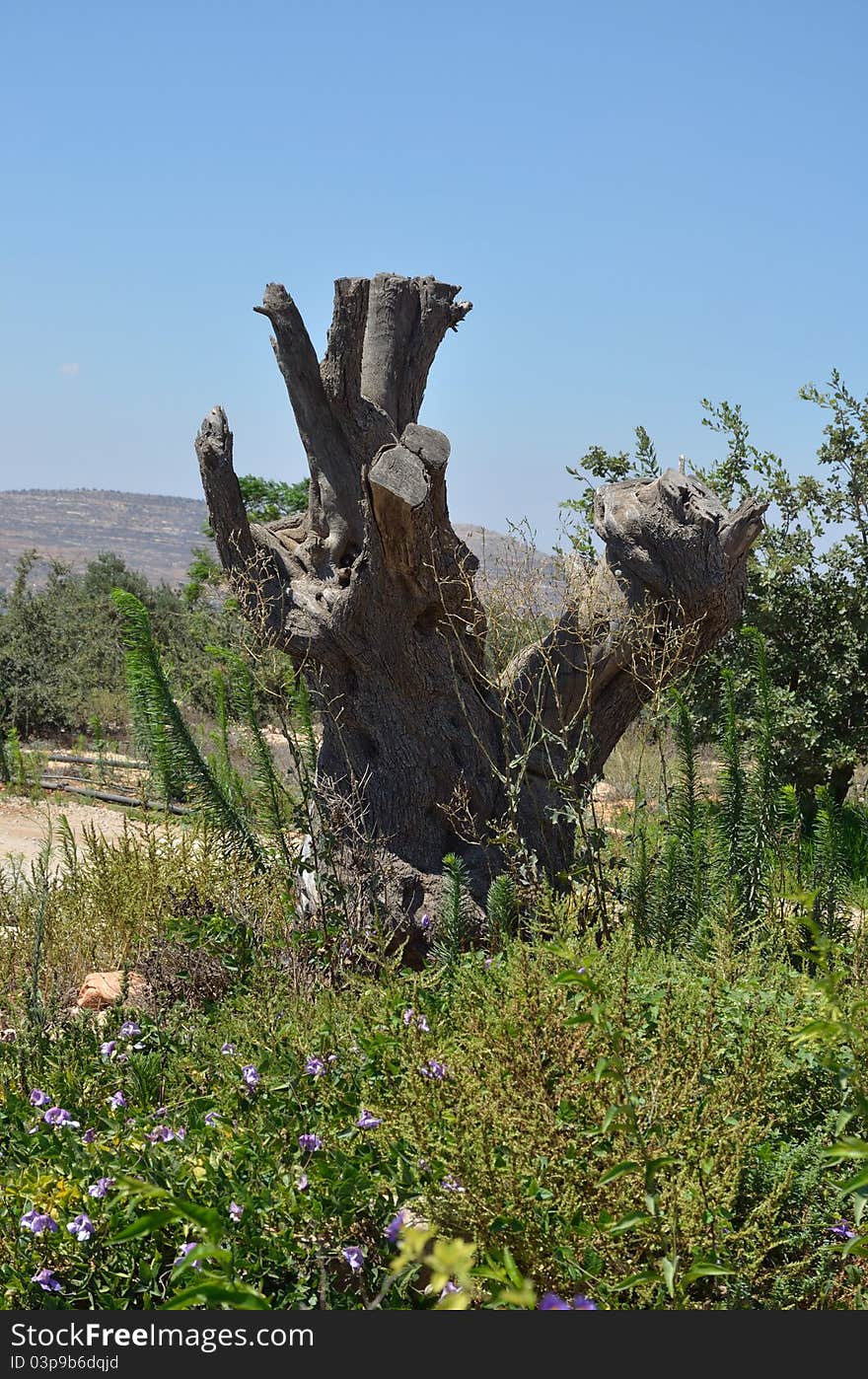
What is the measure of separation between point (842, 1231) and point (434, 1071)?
0.94 metres

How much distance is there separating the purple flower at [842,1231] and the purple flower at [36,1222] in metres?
1.64

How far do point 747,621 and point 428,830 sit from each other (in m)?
4.54

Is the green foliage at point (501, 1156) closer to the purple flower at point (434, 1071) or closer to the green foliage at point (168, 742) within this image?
the purple flower at point (434, 1071)

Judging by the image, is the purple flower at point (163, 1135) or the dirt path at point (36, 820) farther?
the dirt path at point (36, 820)

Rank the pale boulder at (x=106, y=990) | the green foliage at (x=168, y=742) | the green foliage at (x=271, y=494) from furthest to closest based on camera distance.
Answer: the green foliage at (x=271, y=494), the green foliage at (x=168, y=742), the pale boulder at (x=106, y=990)

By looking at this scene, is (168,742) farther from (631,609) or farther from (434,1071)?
(434,1071)

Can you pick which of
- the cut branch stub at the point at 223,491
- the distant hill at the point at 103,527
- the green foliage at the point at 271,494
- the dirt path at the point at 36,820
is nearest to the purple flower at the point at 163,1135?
the cut branch stub at the point at 223,491

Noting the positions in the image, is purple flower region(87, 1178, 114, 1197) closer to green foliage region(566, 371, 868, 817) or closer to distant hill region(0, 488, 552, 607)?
green foliage region(566, 371, 868, 817)

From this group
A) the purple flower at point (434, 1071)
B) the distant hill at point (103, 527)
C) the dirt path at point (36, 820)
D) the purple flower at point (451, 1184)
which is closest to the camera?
the purple flower at point (451, 1184)

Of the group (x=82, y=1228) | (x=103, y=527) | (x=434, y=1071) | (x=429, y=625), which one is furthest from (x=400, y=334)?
(x=103, y=527)

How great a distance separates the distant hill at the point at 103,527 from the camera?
76.7 meters

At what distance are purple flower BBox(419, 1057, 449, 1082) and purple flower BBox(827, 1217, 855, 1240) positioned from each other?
0.90 m

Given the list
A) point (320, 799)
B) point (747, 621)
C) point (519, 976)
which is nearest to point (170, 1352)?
point (519, 976)

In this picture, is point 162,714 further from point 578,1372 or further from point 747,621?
point 747,621
